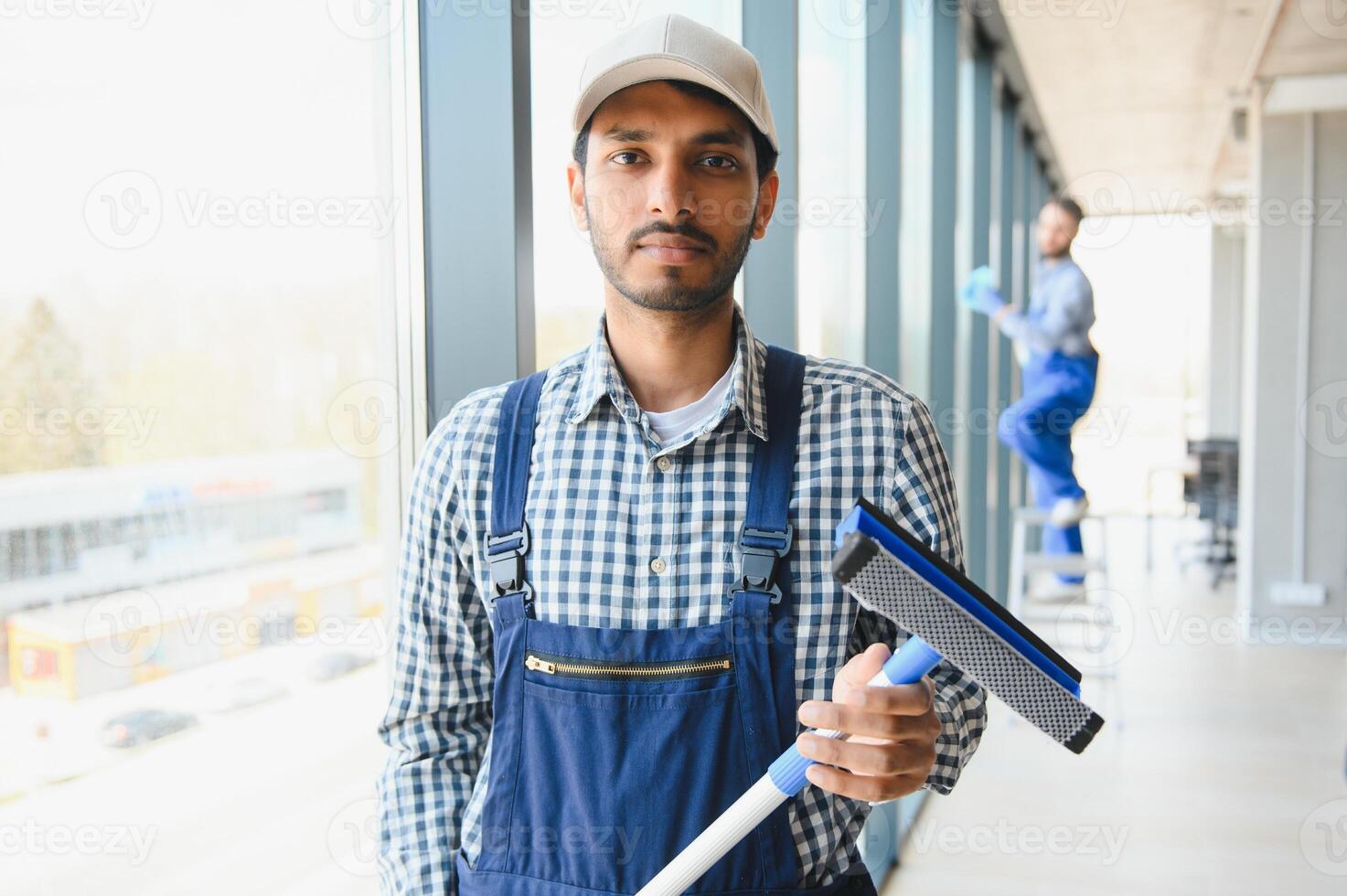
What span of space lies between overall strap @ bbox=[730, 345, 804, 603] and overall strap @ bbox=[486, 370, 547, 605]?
0.23 m

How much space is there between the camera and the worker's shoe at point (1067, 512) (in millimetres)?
4688

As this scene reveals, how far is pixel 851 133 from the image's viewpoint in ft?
11.1

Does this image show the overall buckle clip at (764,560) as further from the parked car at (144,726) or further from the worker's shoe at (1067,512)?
the worker's shoe at (1067,512)

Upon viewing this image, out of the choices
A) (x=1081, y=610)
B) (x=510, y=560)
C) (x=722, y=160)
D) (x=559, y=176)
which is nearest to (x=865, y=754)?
(x=510, y=560)

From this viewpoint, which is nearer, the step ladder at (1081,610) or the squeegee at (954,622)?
the squeegee at (954,622)

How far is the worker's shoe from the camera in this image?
→ 469 cm

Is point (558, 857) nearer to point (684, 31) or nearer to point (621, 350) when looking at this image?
point (621, 350)

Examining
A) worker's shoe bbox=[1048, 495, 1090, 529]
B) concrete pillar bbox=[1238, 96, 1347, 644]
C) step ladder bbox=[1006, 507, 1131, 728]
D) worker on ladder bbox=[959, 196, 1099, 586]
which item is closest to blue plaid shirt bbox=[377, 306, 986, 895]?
step ladder bbox=[1006, 507, 1131, 728]

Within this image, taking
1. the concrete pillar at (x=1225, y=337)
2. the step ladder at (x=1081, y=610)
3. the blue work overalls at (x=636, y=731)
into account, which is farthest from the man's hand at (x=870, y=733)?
the concrete pillar at (x=1225, y=337)

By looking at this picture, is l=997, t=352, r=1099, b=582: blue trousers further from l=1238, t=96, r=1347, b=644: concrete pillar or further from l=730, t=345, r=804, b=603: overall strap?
l=730, t=345, r=804, b=603: overall strap

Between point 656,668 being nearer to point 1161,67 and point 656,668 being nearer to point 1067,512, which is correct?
point 1067,512

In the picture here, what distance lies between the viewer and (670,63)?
111cm

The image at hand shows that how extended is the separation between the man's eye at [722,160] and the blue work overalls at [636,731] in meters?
0.33

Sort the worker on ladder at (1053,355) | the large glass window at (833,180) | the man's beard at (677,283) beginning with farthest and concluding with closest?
the worker on ladder at (1053,355) → the large glass window at (833,180) → the man's beard at (677,283)
